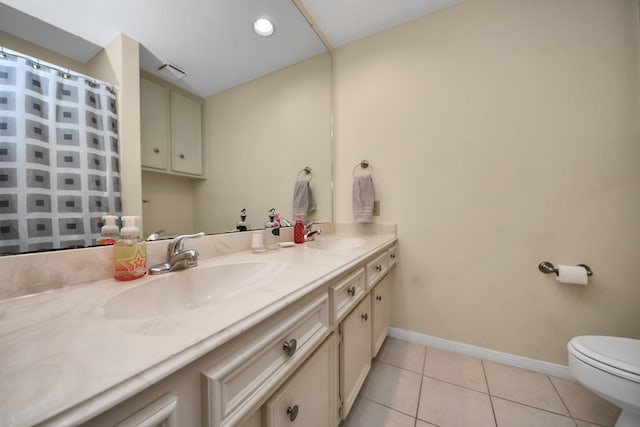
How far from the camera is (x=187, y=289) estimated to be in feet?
2.13

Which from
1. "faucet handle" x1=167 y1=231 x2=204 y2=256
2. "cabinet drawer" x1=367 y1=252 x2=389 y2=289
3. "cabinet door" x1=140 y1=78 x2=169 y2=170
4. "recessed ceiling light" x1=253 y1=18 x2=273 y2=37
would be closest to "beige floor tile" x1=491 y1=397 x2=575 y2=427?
"cabinet drawer" x1=367 y1=252 x2=389 y2=289

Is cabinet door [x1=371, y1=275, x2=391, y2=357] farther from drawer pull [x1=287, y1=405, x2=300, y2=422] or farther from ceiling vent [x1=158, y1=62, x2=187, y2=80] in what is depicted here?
ceiling vent [x1=158, y1=62, x2=187, y2=80]

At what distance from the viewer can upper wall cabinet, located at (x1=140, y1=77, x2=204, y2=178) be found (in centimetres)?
71

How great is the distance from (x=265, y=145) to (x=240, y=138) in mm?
188

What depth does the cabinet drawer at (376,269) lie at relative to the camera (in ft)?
3.31

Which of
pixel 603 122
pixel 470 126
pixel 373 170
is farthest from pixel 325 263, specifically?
pixel 603 122

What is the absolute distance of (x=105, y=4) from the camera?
0.60 m

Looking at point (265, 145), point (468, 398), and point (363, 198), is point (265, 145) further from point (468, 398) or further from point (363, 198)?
point (468, 398)

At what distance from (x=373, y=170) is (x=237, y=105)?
38.8 inches

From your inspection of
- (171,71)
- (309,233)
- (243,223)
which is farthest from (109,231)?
(309,233)

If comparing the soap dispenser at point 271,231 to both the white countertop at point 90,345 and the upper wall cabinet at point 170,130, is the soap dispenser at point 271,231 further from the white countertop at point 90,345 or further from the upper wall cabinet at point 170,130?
the white countertop at point 90,345

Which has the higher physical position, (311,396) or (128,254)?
(128,254)

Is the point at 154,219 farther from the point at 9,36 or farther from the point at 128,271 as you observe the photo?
the point at 9,36

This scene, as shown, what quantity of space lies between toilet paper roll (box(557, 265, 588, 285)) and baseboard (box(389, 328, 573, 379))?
0.49 metres
